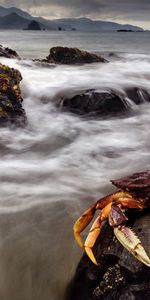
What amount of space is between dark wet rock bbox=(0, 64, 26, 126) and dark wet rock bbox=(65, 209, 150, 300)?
6004mm

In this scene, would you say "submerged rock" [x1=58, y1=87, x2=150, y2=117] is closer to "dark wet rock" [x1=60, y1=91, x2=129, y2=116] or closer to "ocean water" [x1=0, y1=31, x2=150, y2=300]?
"dark wet rock" [x1=60, y1=91, x2=129, y2=116]

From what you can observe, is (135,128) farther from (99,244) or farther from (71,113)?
(99,244)

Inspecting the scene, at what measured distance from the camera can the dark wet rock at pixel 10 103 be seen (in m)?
9.28

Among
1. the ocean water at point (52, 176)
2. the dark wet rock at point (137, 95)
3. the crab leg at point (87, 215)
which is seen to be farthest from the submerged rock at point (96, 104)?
the crab leg at point (87, 215)

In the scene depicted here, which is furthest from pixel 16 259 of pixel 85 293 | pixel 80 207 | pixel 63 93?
pixel 63 93

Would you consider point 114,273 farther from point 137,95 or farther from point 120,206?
point 137,95

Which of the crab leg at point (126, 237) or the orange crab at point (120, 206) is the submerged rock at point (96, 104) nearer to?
the orange crab at point (120, 206)

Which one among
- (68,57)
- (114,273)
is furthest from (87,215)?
(68,57)

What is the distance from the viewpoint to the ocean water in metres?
4.26

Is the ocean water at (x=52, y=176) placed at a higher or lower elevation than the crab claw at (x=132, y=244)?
lower

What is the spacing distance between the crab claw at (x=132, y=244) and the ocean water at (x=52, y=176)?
1.20 meters

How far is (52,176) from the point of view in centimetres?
690

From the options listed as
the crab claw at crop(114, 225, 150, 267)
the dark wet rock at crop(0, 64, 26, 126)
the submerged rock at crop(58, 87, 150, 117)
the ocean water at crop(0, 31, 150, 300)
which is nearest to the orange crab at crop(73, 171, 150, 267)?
the crab claw at crop(114, 225, 150, 267)

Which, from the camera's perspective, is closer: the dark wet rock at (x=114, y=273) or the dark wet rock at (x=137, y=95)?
the dark wet rock at (x=114, y=273)
